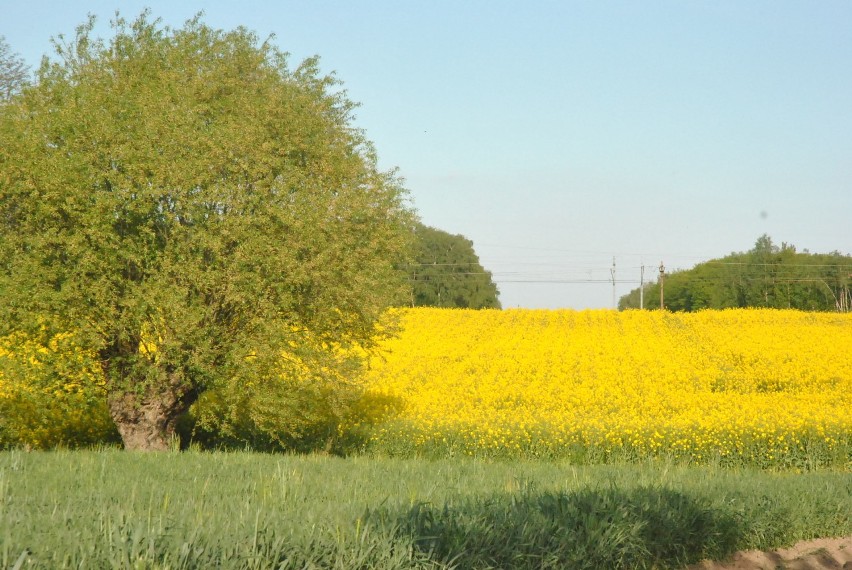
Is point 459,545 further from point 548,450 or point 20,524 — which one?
point 548,450

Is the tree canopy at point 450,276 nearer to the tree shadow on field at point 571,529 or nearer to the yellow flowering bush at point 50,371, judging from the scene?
the yellow flowering bush at point 50,371

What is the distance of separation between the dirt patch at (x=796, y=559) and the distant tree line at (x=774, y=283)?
297 ft

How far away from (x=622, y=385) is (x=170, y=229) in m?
15.5

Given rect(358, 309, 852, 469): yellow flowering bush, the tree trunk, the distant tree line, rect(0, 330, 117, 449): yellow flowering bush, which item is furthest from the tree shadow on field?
the distant tree line

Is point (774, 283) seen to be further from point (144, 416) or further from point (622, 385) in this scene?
point (144, 416)

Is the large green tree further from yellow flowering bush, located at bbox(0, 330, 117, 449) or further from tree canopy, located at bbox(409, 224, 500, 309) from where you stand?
tree canopy, located at bbox(409, 224, 500, 309)

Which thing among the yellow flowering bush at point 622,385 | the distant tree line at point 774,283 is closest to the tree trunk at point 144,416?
the yellow flowering bush at point 622,385

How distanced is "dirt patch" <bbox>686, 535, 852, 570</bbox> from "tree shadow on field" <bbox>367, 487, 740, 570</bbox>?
0.49 ft

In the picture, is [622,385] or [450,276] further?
[450,276]

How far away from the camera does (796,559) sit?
35.9 feet

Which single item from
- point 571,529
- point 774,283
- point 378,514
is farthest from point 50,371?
point 774,283

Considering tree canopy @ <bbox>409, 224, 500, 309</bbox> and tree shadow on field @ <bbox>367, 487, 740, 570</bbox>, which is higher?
tree canopy @ <bbox>409, 224, 500, 309</bbox>

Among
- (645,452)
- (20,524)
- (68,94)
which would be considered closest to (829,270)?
(645,452)

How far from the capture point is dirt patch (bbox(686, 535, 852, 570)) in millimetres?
10531
